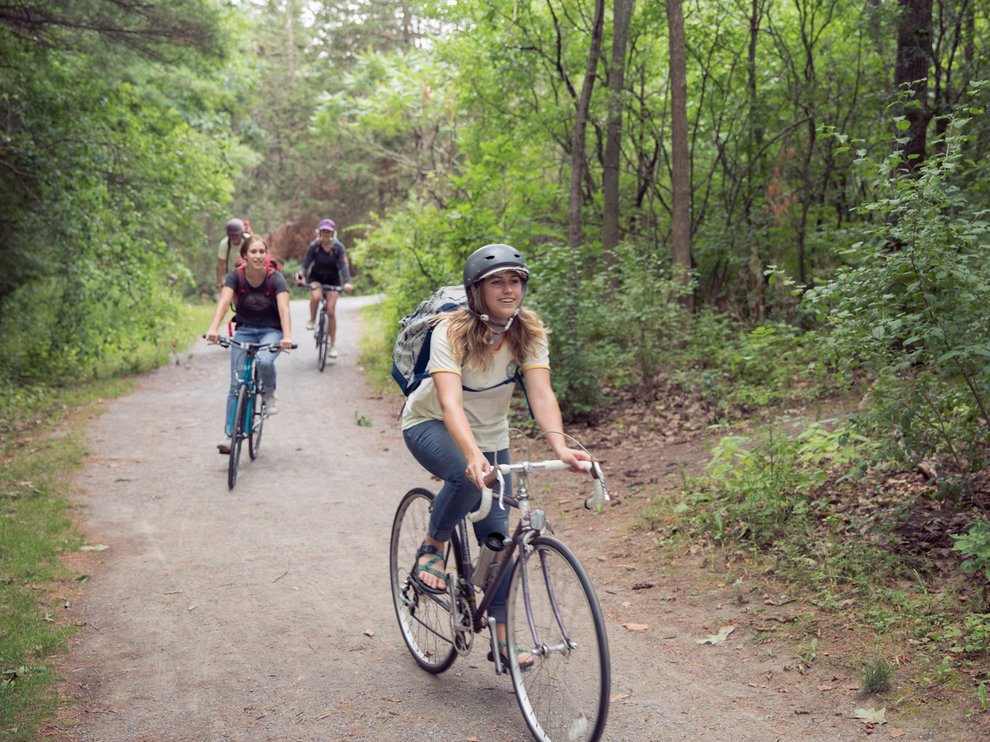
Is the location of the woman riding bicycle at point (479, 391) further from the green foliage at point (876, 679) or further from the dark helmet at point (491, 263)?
the green foliage at point (876, 679)

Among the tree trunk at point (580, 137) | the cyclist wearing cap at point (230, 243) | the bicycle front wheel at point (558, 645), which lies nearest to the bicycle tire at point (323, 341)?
the cyclist wearing cap at point (230, 243)

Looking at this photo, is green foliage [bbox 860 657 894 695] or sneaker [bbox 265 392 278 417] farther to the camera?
sneaker [bbox 265 392 278 417]

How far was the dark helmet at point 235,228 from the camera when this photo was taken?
14180 mm

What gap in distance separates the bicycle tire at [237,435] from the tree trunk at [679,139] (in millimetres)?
5628

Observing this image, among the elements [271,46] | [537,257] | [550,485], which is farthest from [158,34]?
[271,46]

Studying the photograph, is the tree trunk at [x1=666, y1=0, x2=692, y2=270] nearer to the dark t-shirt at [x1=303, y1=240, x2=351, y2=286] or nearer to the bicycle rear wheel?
the dark t-shirt at [x1=303, y1=240, x2=351, y2=286]

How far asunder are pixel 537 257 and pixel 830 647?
25.8 ft

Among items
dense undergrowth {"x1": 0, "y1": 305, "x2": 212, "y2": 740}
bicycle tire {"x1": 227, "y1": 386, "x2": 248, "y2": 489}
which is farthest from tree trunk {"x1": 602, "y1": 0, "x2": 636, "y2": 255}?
dense undergrowth {"x1": 0, "y1": 305, "x2": 212, "y2": 740}

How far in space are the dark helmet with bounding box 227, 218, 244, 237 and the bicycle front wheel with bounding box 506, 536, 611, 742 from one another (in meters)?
11.3

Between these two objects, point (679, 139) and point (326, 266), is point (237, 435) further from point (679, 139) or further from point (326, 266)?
point (679, 139)

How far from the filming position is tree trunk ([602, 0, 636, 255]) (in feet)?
42.0

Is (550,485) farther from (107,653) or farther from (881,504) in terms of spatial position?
(107,653)

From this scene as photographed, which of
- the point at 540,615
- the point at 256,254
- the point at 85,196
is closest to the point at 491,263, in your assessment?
the point at 540,615

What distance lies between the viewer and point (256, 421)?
31.2 ft
